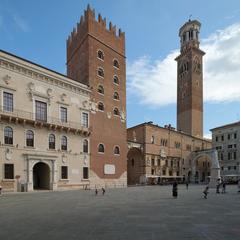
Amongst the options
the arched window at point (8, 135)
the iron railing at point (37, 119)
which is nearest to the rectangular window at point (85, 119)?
the iron railing at point (37, 119)

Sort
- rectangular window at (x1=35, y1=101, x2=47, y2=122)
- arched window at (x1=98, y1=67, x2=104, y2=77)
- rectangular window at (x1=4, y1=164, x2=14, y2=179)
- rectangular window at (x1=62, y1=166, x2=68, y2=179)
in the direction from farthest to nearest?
1. arched window at (x1=98, y1=67, x2=104, y2=77)
2. rectangular window at (x1=62, y1=166, x2=68, y2=179)
3. rectangular window at (x1=35, y1=101, x2=47, y2=122)
4. rectangular window at (x1=4, y1=164, x2=14, y2=179)

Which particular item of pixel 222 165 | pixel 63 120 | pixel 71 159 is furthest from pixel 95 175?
pixel 222 165

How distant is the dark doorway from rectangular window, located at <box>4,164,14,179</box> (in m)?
5.10

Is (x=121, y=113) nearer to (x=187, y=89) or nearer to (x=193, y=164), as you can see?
(x=193, y=164)

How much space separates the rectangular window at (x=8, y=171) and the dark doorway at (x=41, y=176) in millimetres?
5102

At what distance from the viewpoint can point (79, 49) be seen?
4706cm

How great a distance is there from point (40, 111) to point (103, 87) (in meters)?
12.2

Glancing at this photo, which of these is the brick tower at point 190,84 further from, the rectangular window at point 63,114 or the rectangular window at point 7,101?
the rectangular window at point 7,101

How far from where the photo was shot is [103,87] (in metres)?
45.0

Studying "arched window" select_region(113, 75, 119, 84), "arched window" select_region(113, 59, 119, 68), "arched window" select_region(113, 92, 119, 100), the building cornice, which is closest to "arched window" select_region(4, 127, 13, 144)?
the building cornice

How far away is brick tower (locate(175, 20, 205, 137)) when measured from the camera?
274 ft

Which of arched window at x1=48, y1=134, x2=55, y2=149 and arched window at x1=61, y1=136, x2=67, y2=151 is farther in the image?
arched window at x1=61, y1=136, x2=67, y2=151

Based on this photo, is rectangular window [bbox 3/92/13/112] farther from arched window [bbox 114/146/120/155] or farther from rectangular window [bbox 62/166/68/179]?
arched window [bbox 114/146/120/155]

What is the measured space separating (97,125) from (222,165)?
4341 centimetres
